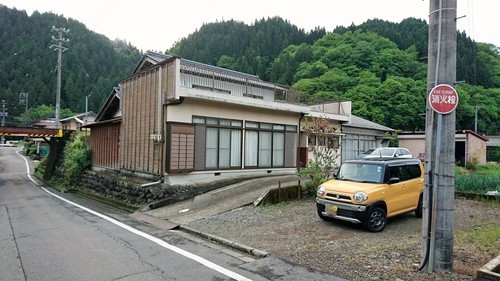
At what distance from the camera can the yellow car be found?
24.2 feet

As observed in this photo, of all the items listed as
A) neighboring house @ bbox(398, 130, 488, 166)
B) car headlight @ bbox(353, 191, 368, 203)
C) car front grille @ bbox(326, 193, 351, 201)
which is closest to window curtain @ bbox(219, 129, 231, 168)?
car front grille @ bbox(326, 193, 351, 201)

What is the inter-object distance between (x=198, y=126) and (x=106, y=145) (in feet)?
29.8

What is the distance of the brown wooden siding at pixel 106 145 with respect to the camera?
17906mm

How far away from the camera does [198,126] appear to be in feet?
43.8

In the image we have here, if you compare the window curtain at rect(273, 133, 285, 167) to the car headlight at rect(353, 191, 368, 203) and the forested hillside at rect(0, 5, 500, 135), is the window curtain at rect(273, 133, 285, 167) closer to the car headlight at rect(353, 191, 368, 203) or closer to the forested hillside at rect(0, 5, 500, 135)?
the car headlight at rect(353, 191, 368, 203)

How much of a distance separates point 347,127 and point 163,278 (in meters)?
19.0

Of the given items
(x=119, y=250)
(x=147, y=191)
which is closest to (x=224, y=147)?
(x=147, y=191)

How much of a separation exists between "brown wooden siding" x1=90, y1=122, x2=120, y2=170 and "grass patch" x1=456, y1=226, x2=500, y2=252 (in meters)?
16.1

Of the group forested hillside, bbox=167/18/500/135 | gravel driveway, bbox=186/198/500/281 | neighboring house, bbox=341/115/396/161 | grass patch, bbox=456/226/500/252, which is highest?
forested hillside, bbox=167/18/500/135

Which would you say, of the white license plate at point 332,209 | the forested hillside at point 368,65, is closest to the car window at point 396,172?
the white license plate at point 332,209

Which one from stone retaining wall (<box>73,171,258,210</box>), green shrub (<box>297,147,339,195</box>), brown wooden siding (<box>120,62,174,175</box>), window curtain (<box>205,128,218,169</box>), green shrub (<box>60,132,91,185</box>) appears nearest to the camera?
green shrub (<box>297,147,339,195</box>)

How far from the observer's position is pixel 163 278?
4918 mm

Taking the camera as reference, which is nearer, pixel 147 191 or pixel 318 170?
pixel 318 170

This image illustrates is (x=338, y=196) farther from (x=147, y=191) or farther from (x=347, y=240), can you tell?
(x=147, y=191)
